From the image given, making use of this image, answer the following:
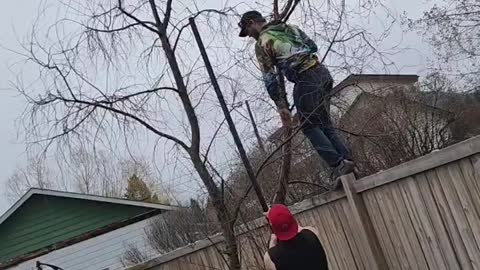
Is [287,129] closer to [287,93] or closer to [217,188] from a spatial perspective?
[287,93]

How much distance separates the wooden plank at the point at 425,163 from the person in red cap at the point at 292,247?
0.80 meters

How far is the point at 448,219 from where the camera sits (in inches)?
159

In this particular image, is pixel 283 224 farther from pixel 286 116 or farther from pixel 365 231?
pixel 286 116

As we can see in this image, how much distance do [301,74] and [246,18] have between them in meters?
0.65

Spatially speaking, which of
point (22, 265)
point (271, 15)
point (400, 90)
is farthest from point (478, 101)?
point (22, 265)

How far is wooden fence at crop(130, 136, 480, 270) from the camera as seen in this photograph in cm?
390

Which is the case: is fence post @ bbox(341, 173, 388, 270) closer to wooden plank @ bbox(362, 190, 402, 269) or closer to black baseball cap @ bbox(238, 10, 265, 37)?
wooden plank @ bbox(362, 190, 402, 269)

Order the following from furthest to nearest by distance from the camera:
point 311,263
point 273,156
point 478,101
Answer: point 478,101, point 273,156, point 311,263

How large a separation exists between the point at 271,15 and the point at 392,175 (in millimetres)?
1791

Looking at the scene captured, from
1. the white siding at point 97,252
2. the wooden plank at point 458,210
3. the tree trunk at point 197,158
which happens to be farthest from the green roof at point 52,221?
the wooden plank at point 458,210

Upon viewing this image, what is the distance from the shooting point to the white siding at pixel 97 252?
19234mm

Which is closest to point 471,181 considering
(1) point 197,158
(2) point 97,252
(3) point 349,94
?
(3) point 349,94

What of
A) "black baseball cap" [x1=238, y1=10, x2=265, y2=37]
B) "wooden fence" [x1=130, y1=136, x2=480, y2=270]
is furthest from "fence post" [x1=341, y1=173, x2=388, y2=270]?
"black baseball cap" [x1=238, y1=10, x2=265, y2=37]

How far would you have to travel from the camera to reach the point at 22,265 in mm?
19328
